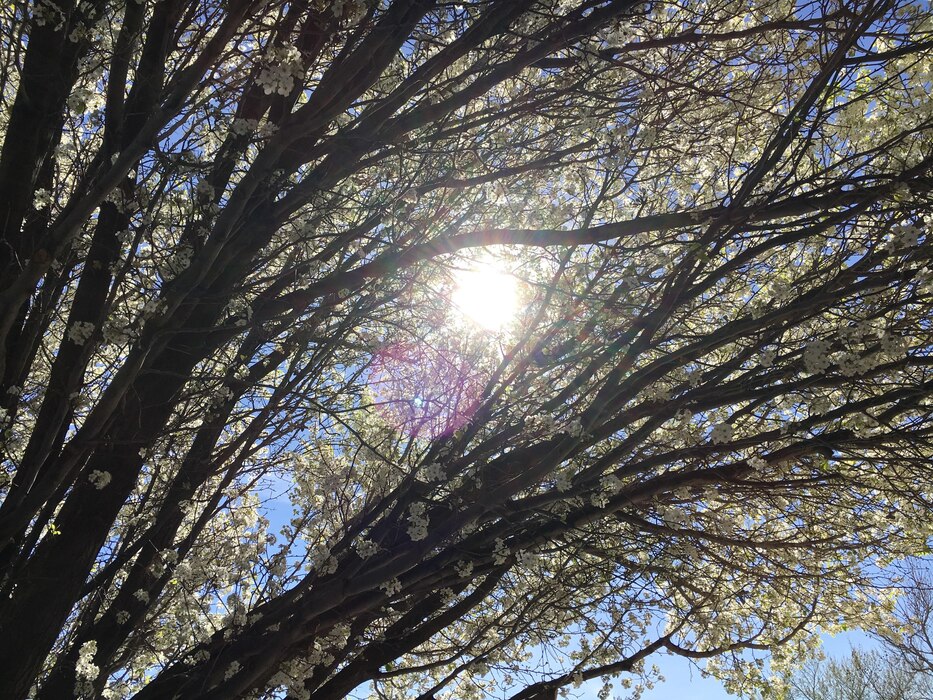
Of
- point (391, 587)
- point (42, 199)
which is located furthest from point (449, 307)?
point (42, 199)

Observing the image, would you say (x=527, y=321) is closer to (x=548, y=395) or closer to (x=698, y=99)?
(x=548, y=395)

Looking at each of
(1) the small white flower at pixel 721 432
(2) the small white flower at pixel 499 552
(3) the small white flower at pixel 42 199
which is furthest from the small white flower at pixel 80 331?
(1) the small white flower at pixel 721 432

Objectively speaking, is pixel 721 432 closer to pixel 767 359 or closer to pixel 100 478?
pixel 767 359

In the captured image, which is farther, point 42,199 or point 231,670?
point 231,670

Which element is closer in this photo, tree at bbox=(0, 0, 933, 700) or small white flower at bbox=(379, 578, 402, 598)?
tree at bbox=(0, 0, 933, 700)

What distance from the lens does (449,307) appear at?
531 centimetres

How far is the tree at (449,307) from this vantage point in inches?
135

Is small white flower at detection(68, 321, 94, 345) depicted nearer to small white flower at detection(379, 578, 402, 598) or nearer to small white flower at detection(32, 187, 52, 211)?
small white flower at detection(32, 187, 52, 211)

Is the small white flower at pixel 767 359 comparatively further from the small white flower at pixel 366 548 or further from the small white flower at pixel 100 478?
the small white flower at pixel 100 478

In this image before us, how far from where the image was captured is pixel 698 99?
457 cm

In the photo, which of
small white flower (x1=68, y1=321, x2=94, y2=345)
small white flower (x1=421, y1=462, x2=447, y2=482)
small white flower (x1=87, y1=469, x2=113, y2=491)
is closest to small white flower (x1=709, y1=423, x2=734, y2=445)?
small white flower (x1=421, y1=462, x2=447, y2=482)

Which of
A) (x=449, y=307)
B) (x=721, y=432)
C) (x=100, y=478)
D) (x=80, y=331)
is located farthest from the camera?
(x=449, y=307)

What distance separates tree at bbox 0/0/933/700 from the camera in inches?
135

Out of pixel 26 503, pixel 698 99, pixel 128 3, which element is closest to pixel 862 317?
pixel 698 99
